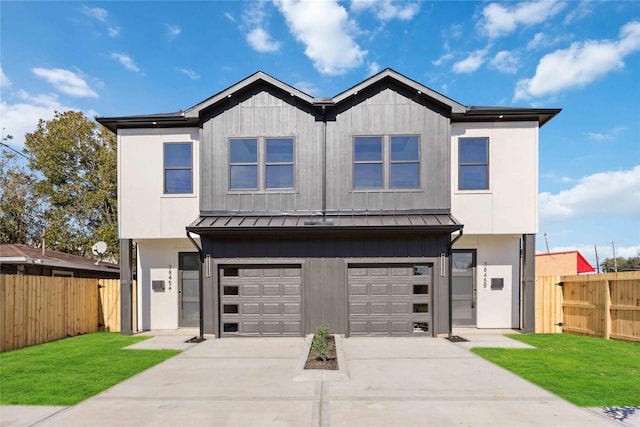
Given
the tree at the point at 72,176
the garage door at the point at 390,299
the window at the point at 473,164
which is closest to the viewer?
the garage door at the point at 390,299

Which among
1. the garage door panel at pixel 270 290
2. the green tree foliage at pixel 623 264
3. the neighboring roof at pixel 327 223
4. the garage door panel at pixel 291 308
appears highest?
the neighboring roof at pixel 327 223

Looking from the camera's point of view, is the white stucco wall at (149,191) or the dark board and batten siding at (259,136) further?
the white stucco wall at (149,191)

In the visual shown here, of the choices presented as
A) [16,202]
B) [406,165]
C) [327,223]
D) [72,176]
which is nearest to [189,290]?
[327,223]

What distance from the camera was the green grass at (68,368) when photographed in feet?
18.0

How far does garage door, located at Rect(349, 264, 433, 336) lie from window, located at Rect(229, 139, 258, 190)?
12.8 feet

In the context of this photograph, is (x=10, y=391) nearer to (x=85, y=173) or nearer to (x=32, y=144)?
(x=85, y=173)

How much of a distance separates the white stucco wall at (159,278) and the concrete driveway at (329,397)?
4140 millimetres

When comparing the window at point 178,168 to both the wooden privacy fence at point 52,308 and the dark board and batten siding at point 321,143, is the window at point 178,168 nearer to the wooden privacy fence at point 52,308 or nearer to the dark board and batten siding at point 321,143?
the dark board and batten siding at point 321,143

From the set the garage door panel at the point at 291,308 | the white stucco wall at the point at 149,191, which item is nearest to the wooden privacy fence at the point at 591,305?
the garage door panel at the point at 291,308

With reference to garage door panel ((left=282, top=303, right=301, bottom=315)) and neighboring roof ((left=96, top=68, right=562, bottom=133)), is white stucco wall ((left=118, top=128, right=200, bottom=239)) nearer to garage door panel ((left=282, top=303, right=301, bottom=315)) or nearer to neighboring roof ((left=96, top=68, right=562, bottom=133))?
neighboring roof ((left=96, top=68, right=562, bottom=133))

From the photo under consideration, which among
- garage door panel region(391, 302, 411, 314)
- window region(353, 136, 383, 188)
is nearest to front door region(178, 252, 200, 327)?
window region(353, 136, 383, 188)

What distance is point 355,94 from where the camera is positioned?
406 inches

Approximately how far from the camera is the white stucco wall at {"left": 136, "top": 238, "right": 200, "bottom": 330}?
11.4m

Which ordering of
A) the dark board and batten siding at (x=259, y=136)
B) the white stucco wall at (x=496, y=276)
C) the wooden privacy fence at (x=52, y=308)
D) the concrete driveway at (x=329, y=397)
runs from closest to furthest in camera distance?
1. the concrete driveway at (x=329, y=397)
2. the wooden privacy fence at (x=52, y=308)
3. the dark board and batten siding at (x=259, y=136)
4. the white stucco wall at (x=496, y=276)
